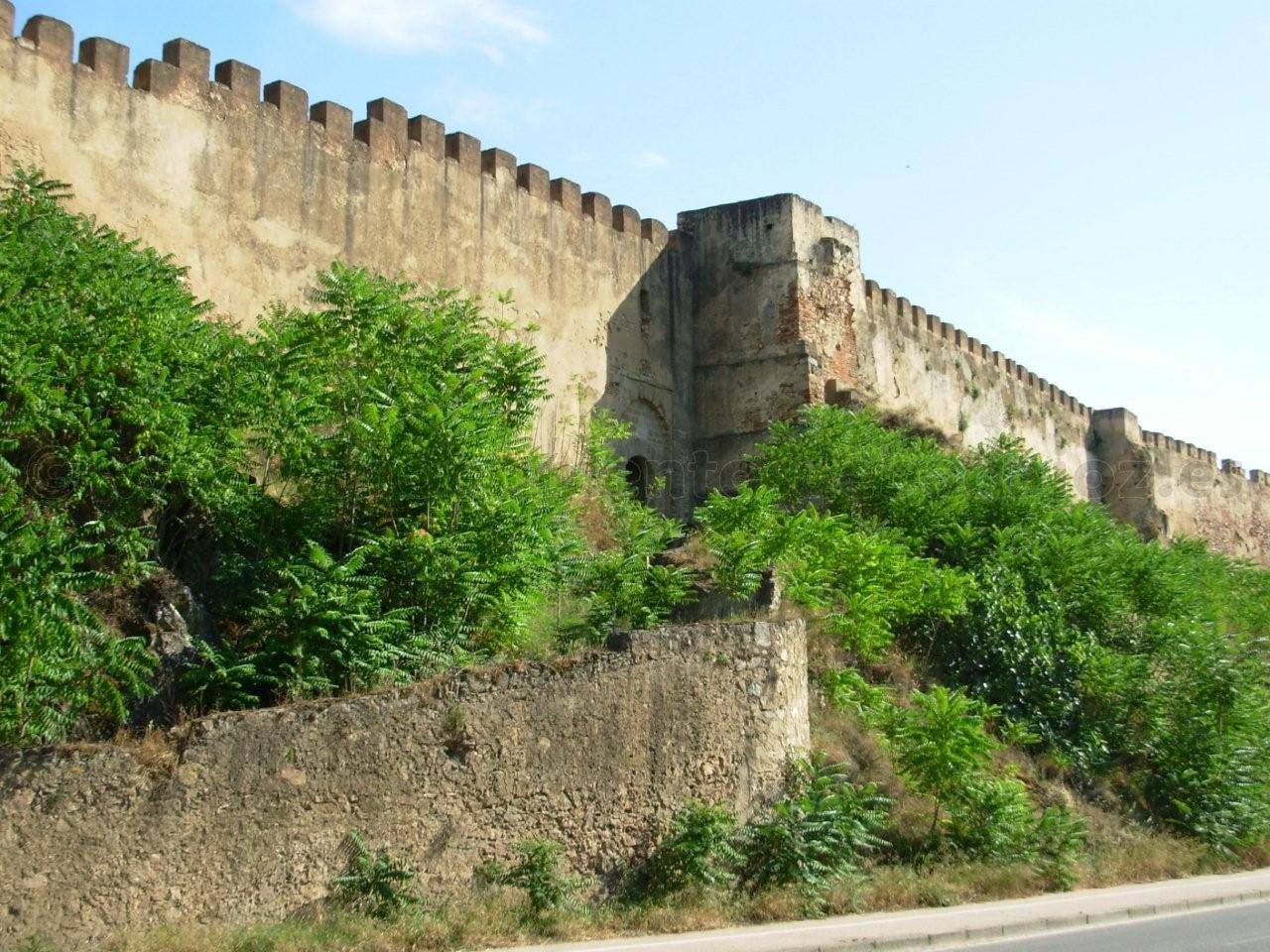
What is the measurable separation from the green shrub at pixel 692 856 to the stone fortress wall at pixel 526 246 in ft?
26.6

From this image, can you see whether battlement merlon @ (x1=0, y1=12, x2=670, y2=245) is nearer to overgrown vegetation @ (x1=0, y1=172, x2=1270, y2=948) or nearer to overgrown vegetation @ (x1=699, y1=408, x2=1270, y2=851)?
overgrown vegetation @ (x1=0, y1=172, x2=1270, y2=948)

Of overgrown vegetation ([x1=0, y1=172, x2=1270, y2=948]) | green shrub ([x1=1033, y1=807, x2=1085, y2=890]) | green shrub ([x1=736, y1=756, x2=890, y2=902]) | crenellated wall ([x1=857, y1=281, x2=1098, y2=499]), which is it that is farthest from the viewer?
crenellated wall ([x1=857, y1=281, x2=1098, y2=499])

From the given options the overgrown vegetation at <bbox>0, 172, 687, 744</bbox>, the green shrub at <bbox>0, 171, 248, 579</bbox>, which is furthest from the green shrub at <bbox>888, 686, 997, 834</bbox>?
the green shrub at <bbox>0, 171, 248, 579</bbox>

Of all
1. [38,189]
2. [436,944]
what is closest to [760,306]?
[38,189]

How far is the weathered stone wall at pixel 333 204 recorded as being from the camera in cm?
1401

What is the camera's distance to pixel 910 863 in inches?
424

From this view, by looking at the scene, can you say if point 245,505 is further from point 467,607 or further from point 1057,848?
point 1057,848

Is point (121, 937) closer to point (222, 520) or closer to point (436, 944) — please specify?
point (436, 944)

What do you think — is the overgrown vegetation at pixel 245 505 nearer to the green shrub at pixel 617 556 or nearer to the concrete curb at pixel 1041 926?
the green shrub at pixel 617 556

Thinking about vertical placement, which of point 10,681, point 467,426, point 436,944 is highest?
point 467,426

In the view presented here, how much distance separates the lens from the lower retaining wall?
7.52 m

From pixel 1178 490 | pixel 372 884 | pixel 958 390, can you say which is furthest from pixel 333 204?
pixel 1178 490

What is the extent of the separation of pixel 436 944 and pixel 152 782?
1.80 m

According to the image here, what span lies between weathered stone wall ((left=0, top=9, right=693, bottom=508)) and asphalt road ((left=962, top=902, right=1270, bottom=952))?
33.5ft
